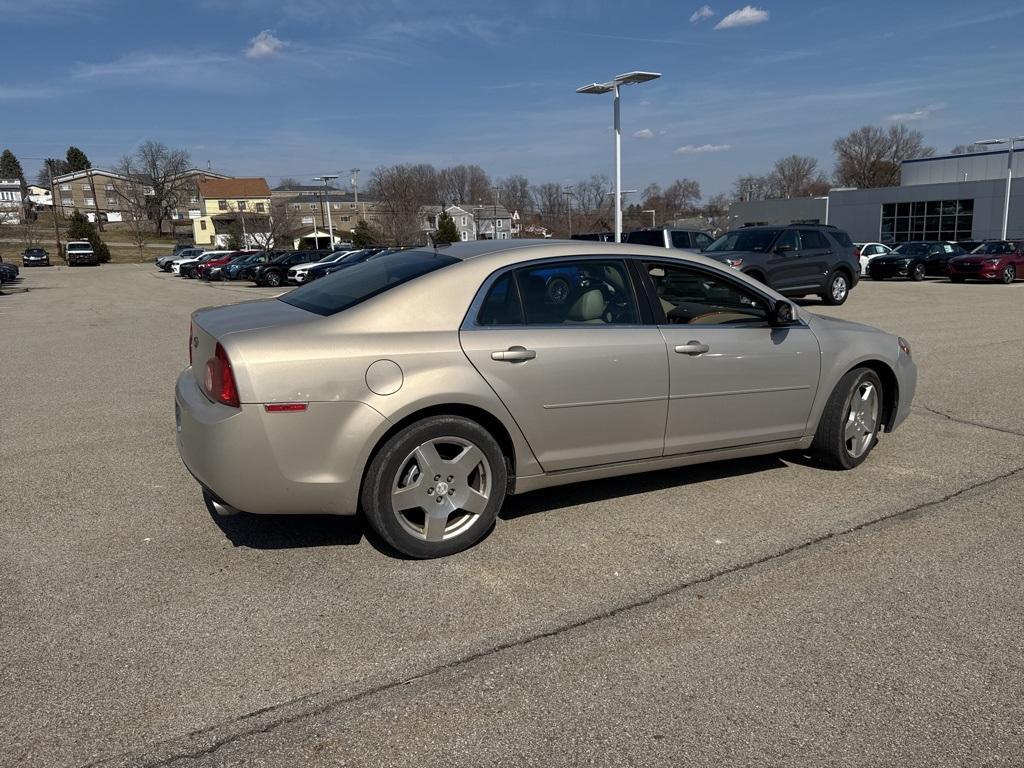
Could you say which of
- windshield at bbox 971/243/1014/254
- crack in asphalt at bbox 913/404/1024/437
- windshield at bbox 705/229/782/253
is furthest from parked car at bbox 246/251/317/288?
crack in asphalt at bbox 913/404/1024/437

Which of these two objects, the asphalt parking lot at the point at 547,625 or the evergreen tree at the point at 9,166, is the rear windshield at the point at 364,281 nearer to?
the asphalt parking lot at the point at 547,625

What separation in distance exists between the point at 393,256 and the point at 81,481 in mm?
2619

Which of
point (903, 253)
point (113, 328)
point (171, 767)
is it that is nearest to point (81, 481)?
point (171, 767)

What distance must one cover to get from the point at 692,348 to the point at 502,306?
1178mm

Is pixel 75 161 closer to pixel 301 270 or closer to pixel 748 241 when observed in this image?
pixel 301 270

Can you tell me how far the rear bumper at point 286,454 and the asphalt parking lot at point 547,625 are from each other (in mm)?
396

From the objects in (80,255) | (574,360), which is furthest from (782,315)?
(80,255)

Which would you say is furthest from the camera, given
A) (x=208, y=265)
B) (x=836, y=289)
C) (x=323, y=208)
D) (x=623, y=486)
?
(x=323, y=208)

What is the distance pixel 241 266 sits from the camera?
37.5 metres

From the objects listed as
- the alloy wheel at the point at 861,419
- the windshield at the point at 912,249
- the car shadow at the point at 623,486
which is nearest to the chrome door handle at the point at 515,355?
the car shadow at the point at 623,486

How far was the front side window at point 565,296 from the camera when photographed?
409 centimetres

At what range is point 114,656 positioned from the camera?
302cm

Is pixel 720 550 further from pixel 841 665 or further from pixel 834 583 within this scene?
pixel 841 665

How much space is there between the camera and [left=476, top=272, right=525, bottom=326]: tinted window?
4.01 metres
